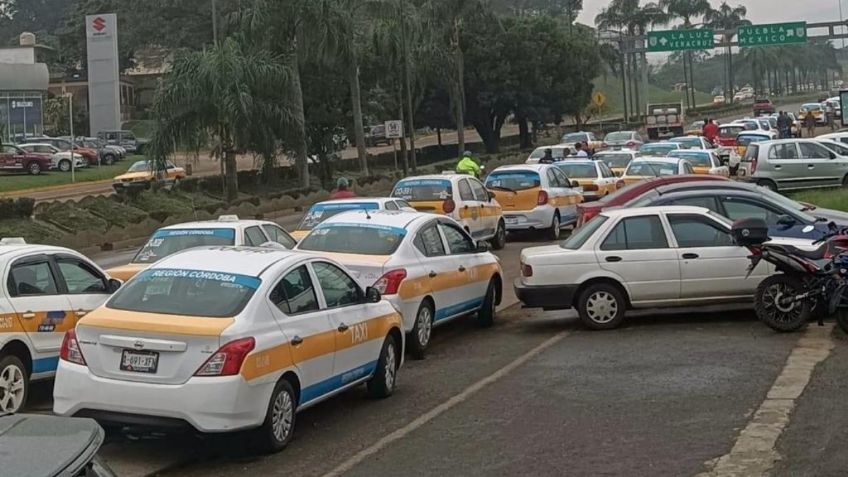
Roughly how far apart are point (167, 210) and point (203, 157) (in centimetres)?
4192

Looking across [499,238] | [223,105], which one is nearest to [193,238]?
[499,238]

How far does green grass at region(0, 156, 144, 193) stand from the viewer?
5362 cm

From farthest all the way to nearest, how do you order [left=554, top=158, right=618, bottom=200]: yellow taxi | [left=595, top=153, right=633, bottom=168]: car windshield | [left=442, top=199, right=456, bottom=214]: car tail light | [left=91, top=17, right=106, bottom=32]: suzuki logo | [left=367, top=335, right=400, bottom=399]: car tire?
[left=91, top=17, right=106, bottom=32]: suzuki logo
[left=595, top=153, right=633, bottom=168]: car windshield
[left=554, top=158, right=618, bottom=200]: yellow taxi
[left=442, top=199, right=456, bottom=214]: car tail light
[left=367, top=335, right=400, bottom=399]: car tire

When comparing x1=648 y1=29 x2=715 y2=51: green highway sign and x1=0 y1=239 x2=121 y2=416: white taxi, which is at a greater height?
x1=648 y1=29 x2=715 y2=51: green highway sign

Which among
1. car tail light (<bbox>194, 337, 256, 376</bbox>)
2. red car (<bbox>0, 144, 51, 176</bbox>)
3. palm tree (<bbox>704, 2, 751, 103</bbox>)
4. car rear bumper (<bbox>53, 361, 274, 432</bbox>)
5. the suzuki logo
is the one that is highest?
palm tree (<bbox>704, 2, 751, 103</bbox>)

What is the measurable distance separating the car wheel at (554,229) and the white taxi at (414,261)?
10862 mm

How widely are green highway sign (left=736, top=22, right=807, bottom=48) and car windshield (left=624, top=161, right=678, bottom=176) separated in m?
52.2

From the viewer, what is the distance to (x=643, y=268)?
13633 millimetres

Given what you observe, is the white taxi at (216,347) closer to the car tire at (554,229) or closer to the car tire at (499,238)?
the car tire at (499,238)

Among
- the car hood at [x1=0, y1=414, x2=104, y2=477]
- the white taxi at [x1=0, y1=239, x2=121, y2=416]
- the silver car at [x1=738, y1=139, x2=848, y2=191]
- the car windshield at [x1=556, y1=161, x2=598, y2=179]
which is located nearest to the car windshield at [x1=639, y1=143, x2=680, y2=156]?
the silver car at [x1=738, y1=139, x2=848, y2=191]

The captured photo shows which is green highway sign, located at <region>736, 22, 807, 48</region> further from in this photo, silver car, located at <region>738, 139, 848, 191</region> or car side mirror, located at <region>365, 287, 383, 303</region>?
car side mirror, located at <region>365, 287, 383, 303</region>

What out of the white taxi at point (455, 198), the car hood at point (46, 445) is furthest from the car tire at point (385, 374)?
the white taxi at point (455, 198)

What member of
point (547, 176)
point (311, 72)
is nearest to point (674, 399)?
point (547, 176)

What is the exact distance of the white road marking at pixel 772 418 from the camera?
25.1 ft
